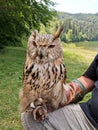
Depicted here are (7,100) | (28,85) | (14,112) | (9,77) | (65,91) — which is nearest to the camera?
(28,85)

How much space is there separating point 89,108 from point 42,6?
16.9 m

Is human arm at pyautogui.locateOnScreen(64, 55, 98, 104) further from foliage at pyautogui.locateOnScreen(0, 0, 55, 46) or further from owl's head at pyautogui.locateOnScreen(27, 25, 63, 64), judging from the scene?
foliage at pyautogui.locateOnScreen(0, 0, 55, 46)

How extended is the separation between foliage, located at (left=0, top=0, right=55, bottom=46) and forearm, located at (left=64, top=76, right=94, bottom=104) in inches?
541

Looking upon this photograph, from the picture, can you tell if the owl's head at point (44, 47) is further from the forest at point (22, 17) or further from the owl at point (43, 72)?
the forest at point (22, 17)

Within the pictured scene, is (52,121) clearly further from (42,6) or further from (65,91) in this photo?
(42,6)

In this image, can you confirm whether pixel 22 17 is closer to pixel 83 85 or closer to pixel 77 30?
pixel 83 85

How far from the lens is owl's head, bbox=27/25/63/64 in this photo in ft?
8.05

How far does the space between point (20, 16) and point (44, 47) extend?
15.1 m

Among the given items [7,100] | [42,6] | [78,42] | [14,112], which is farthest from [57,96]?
[78,42]

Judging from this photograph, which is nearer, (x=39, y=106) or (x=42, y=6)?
(x=39, y=106)

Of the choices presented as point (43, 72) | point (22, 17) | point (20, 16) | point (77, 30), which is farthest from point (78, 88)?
point (77, 30)

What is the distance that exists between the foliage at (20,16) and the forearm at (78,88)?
45.1ft

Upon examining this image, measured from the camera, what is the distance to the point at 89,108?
104 inches

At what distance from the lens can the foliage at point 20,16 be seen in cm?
1652
